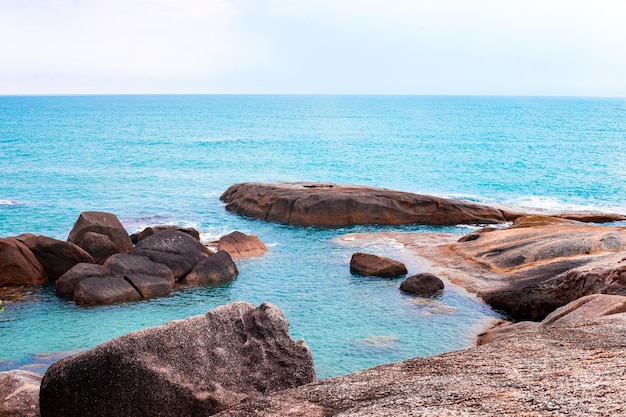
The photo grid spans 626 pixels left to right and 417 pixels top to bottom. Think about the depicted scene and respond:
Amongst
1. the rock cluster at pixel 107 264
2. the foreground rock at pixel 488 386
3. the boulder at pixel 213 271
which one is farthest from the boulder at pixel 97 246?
the foreground rock at pixel 488 386

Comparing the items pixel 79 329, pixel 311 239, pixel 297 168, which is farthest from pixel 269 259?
pixel 297 168

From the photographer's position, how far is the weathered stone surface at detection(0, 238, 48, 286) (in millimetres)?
31234

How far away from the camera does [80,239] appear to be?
114ft

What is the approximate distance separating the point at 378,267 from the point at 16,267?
1782cm

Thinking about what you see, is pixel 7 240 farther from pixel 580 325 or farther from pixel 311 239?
pixel 580 325

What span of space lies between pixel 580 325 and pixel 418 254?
2590 cm

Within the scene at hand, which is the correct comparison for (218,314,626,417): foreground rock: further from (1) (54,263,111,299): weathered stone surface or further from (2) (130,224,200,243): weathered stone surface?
(2) (130,224,200,243): weathered stone surface

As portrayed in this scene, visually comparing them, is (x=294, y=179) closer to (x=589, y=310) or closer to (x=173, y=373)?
(x=589, y=310)

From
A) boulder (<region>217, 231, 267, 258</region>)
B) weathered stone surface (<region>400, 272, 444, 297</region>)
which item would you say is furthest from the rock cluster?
weathered stone surface (<region>400, 272, 444, 297</region>)

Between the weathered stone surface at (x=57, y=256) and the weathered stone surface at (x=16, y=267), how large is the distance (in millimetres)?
495

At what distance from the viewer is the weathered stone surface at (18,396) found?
A: 1486 centimetres

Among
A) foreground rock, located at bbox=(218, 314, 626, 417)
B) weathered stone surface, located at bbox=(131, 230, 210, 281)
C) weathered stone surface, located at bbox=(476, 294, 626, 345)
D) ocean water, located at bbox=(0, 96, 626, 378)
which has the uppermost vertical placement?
foreground rock, located at bbox=(218, 314, 626, 417)

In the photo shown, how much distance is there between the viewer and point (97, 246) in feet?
111

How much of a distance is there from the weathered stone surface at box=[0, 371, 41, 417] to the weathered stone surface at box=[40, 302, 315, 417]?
6.81ft
